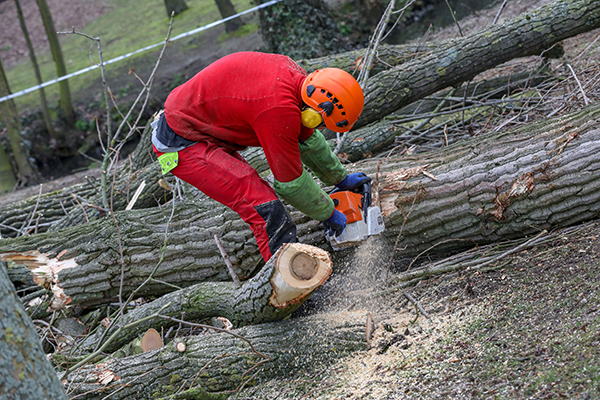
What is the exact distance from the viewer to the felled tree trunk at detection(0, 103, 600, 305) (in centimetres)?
287

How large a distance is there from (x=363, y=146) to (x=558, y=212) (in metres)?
2.11

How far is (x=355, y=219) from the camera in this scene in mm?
3025

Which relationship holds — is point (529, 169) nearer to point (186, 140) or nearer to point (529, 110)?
point (529, 110)

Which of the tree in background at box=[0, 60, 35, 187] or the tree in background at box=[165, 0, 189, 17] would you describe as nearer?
the tree in background at box=[0, 60, 35, 187]

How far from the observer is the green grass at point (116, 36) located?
12867 mm

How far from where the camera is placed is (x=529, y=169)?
114 inches

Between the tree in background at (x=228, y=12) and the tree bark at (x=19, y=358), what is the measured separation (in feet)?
41.1

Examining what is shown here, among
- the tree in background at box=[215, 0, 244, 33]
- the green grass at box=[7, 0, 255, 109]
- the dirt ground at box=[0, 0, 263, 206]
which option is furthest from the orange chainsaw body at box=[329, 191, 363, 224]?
the green grass at box=[7, 0, 255, 109]

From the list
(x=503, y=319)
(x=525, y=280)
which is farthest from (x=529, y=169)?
(x=503, y=319)

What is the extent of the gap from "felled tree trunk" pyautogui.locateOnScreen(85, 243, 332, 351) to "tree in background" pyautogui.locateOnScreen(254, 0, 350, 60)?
669 cm

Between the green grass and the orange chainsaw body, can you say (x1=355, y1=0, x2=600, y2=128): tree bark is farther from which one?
the green grass

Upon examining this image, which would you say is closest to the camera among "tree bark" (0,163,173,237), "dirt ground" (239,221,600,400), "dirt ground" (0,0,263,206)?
"dirt ground" (239,221,600,400)

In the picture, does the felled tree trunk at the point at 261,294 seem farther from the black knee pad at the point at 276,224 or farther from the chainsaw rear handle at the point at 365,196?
the chainsaw rear handle at the point at 365,196

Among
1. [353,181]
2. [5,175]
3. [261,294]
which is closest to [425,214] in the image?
[353,181]
